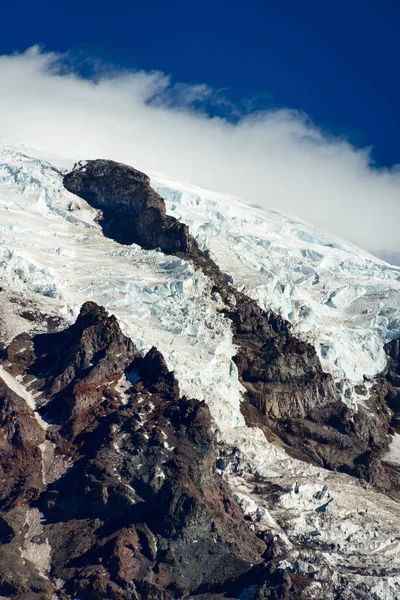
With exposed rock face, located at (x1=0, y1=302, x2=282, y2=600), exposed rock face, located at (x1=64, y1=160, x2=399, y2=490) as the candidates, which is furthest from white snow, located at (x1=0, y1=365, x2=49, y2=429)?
exposed rock face, located at (x1=64, y1=160, x2=399, y2=490)

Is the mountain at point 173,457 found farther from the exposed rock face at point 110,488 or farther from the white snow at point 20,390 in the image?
the white snow at point 20,390

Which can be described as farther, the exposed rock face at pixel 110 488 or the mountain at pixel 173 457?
the mountain at pixel 173 457

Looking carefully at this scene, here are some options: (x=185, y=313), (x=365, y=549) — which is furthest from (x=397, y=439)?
(x=365, y=549)

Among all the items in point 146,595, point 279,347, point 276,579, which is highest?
point 279,347

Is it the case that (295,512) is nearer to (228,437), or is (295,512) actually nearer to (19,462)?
(228,437)

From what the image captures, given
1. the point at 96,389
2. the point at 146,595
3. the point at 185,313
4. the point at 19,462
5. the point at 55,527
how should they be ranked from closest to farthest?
the point at 146,595
the point at 55,527
the point at 19,462
the point at 96,389
the point at 185,313

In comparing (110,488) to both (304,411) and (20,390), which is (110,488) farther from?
(304,411)

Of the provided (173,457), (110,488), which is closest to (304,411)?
(173,457)

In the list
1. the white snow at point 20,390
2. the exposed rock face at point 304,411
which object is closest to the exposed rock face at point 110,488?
the white snow at point 20,390

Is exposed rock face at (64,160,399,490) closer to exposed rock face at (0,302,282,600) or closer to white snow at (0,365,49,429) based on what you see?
exposed rock face at (0,302,282,600)
